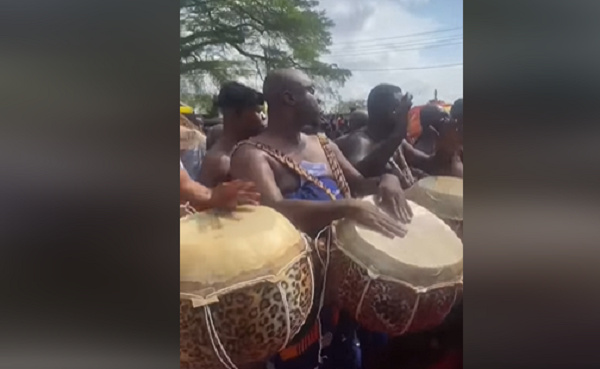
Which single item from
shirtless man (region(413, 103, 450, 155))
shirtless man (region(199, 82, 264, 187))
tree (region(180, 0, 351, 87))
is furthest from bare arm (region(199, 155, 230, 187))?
shirtless man (region(413, 103, 450, 155))

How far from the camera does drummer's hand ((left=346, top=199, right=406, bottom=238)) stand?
1.89 m

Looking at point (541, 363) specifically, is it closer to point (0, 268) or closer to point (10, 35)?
point (0, 268)

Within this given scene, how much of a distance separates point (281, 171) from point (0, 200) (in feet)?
2.80

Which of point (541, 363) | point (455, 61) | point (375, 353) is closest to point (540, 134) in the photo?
point (455, 61)

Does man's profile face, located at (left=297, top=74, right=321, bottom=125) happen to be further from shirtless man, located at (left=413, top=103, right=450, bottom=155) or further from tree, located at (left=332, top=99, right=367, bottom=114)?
shirtless man, located at (left=413, top=103, right=450, bottom=155)

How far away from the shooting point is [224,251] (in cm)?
183

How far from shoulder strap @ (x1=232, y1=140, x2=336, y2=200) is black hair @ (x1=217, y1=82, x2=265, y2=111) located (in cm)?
11

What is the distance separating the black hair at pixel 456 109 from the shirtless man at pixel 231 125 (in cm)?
60

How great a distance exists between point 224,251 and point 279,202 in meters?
0.22

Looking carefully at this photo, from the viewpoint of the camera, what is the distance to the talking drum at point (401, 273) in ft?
6.19

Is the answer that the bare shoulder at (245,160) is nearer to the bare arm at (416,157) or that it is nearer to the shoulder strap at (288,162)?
the shoulder strap at (288,162)

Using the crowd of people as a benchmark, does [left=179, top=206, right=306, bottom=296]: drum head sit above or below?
below

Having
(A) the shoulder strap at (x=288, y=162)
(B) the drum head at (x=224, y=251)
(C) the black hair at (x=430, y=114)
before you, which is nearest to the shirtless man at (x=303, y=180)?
(A) the shoulder strap at (x=288, y=162)

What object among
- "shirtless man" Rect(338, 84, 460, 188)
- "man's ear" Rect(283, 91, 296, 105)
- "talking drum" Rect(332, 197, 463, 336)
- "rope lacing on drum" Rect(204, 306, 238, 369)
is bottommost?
"rope lacing on drum" Rect(204, 306, 238, 369)
